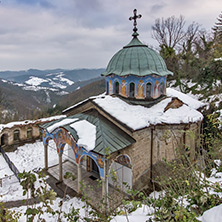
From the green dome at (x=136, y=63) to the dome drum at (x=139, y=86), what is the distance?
31 cm

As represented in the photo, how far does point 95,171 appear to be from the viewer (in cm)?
962

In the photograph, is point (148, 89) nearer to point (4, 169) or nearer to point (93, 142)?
point (93, 142)

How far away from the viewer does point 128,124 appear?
282 inches

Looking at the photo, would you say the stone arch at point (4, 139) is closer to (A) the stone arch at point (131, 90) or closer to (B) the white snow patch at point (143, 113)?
(B) the white snow patch at point (143, 113)

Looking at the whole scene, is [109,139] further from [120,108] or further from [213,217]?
[213,217]

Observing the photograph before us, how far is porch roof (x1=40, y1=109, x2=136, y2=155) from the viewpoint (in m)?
6.34

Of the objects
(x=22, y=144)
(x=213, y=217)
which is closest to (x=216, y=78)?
(x=213, y=217)

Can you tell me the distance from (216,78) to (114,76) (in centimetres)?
1140

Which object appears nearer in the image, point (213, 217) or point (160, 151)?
point (213, 217)

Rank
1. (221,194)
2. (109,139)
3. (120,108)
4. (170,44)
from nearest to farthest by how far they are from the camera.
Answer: (221,194) < (109,139) < (120,108) < (170,44)

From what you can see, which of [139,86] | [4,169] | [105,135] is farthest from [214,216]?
[4,169]

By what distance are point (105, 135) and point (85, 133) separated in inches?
33.3

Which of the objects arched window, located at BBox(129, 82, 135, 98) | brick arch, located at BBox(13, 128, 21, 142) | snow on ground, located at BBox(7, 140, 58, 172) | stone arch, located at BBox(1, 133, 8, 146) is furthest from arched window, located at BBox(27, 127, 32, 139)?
arched window, located at BBox(129, 82, 135, 98)

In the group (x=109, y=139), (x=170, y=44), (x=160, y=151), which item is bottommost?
(x=160, y=151)
